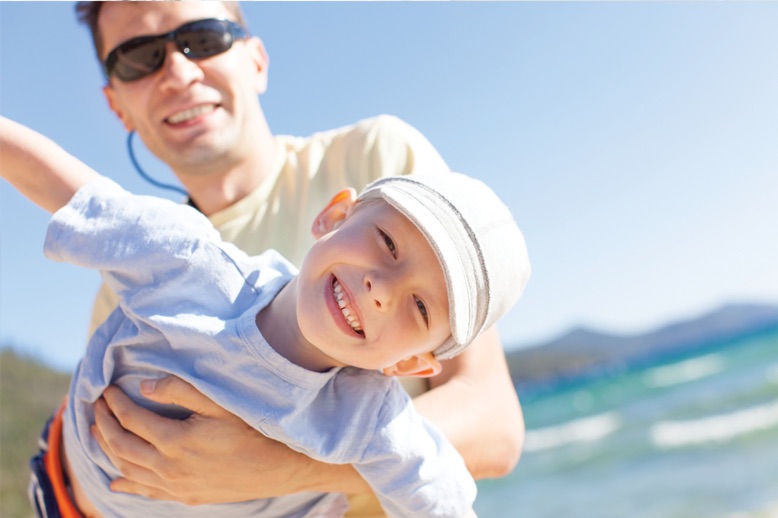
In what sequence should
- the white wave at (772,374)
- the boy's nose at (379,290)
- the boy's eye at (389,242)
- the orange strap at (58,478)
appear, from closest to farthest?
1. the boy's nose at (379,290)
2. the boy's eye at (389,242)
3. the orange strap at (58,478)
4. the white wave at (772,374)

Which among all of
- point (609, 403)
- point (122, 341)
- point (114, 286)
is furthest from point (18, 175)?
point (609, 403)

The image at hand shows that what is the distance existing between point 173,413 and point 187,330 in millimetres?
348

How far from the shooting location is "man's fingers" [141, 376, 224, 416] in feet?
6.72

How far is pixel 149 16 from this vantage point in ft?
9.78

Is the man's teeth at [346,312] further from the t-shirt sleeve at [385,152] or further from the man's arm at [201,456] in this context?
the t-shirt sleeve at [385,152]

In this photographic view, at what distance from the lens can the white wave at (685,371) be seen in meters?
27.2

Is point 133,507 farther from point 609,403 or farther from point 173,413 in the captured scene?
point 609,403

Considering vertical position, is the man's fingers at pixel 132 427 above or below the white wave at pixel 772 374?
above

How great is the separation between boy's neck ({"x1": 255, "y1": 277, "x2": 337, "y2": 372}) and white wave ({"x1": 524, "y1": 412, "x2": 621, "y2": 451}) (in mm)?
17806

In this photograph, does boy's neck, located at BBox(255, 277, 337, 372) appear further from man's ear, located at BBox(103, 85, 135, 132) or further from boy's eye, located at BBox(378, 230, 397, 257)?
man's ear, located at BBox(103, 85, 135, 132)

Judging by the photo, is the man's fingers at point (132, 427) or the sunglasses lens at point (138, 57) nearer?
the man's fingers at point (132, 427)

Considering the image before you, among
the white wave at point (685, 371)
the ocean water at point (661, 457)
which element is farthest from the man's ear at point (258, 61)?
the white wave at point (685, 371)

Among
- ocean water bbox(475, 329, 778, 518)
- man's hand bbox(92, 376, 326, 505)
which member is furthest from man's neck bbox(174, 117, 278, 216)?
ocean water bbox(475, 329, 778, 518)

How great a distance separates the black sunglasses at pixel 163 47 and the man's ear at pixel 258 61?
0.25 m
